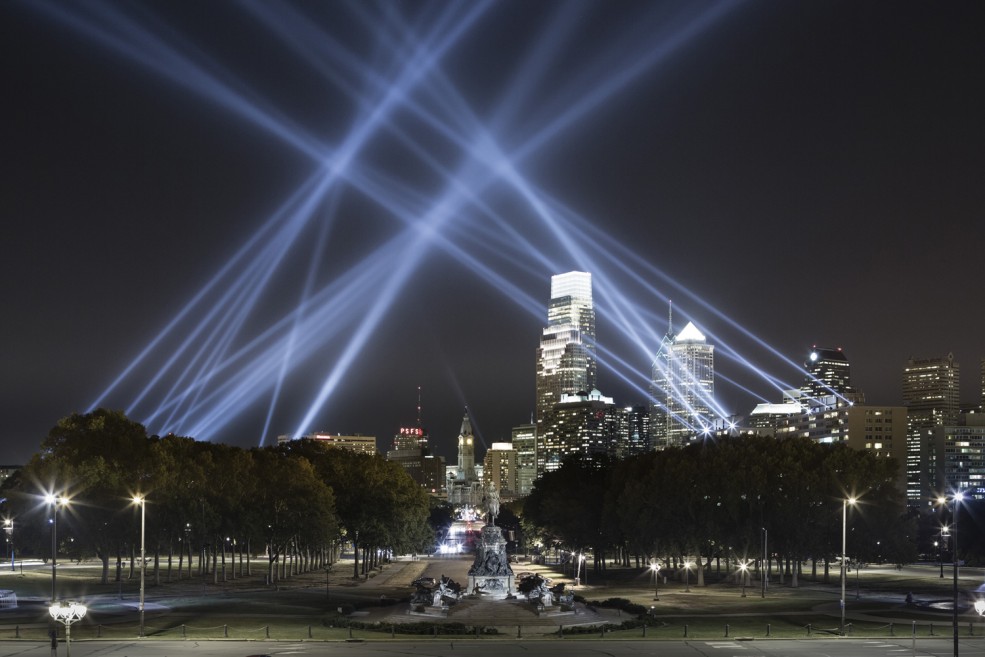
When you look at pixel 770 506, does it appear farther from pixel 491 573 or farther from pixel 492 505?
pixel 491 573

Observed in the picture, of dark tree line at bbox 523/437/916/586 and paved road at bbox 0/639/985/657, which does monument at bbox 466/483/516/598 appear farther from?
dark tree line at bbox 523/437/916/586

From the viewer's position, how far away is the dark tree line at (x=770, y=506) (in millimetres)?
98250

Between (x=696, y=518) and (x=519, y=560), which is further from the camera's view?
(x=519, y=560)

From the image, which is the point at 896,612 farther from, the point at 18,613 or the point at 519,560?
the point at 519,560

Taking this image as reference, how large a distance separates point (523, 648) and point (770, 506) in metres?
50.1

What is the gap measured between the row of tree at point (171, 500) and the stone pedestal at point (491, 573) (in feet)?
90.8

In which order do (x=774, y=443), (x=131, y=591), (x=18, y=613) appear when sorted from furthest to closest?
(x=774, y=443), (x=131, y=591), (x=18, y=613)

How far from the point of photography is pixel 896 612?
237 ft

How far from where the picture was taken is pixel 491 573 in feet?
248

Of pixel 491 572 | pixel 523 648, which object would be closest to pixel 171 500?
pixel 491 572

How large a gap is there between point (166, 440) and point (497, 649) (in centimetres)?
6381

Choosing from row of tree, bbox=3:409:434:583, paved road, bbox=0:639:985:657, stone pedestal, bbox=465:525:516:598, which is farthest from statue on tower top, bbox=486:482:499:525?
paved road, bbox=0:639:985:657

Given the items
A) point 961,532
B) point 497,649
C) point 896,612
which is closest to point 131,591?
point 497,649

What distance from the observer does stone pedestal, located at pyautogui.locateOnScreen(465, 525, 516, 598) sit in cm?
7488
